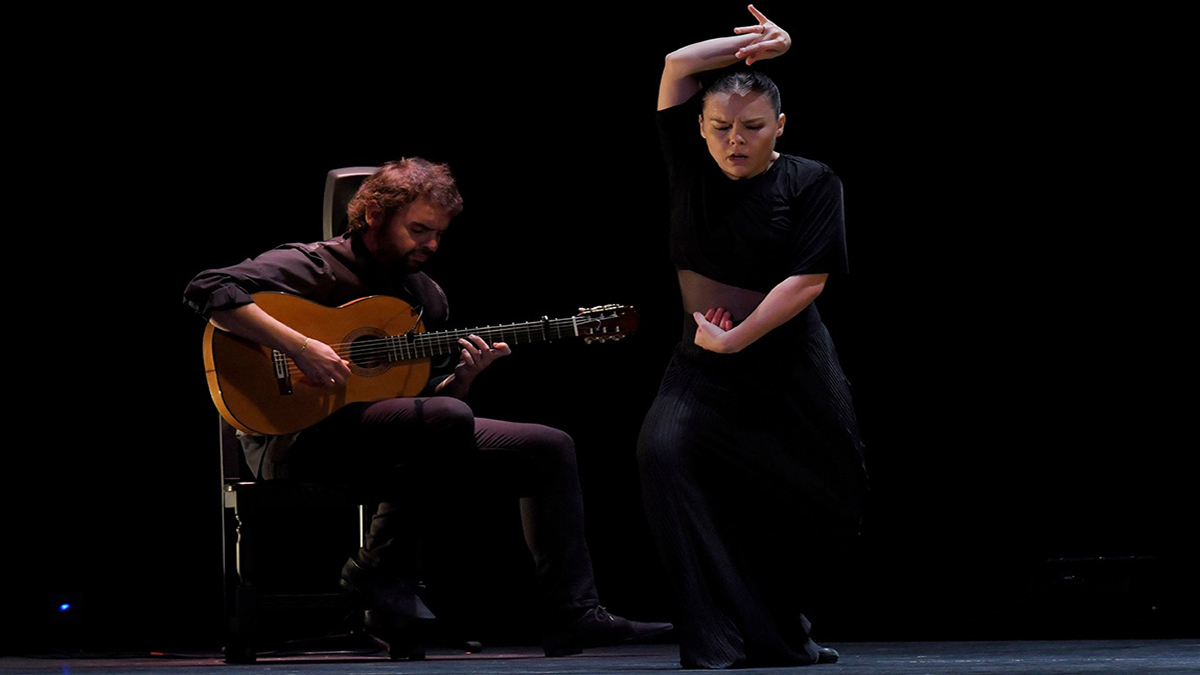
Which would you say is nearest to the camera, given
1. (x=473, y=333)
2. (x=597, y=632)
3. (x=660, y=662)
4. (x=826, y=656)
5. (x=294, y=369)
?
(x=826, y=656)

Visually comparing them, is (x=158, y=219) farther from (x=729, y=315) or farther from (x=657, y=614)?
(x=729, y=315)

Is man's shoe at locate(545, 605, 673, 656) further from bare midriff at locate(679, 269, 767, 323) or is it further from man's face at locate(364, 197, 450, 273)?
man's face at locate(364, 197, 450, 273)

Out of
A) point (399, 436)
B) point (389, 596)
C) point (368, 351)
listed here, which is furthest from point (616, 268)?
point (389, 596)

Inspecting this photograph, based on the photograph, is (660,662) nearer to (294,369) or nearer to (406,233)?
(294,369)

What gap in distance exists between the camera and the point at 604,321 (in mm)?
3344

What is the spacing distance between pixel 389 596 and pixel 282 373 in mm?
555

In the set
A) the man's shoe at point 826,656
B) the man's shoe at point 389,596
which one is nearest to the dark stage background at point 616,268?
the man's shoe at point 389,596

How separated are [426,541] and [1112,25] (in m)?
2.57

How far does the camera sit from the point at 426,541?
4.45 meters

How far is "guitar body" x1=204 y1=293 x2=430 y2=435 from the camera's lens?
126 inches

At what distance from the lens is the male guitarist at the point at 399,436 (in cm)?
316

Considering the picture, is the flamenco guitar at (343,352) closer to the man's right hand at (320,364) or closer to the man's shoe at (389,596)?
the man's right hand at (320,364)

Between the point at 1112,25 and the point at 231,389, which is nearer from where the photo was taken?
the point at 231,389

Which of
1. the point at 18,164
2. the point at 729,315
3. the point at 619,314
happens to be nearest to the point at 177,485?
the point at 18,164
